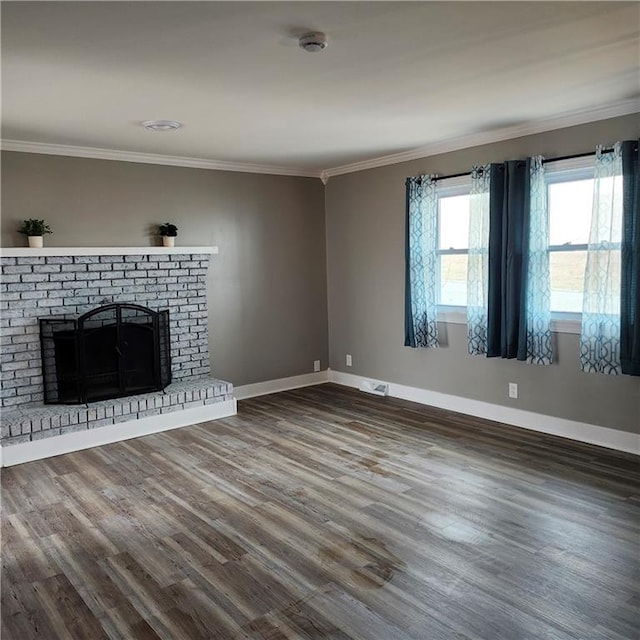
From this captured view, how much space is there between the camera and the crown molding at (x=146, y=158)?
4633 millimetres

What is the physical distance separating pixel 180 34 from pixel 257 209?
357 centimetres

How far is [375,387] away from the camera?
603 cm

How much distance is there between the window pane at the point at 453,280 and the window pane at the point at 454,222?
0.41ft

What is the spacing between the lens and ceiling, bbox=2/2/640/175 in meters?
2.34

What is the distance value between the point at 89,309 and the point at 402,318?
2.90 metres

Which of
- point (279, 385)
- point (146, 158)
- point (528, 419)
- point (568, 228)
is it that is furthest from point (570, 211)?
point (146, 158)

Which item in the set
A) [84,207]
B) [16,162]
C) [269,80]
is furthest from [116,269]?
[269,80]

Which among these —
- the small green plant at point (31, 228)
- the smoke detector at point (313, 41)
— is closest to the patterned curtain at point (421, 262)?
the smoke detector at point (313, 41)

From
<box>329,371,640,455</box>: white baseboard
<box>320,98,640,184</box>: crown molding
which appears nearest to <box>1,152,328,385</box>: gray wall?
<box>320,98,640,184</box>: crown molding

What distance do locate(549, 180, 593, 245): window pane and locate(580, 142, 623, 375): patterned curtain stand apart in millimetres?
200

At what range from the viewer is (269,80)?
3158 mm

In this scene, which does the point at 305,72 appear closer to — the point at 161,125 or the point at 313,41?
the point at 313,41

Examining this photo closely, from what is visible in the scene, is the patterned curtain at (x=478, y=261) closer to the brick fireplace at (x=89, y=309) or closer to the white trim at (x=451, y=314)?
the white trim at (x=451, y=314)

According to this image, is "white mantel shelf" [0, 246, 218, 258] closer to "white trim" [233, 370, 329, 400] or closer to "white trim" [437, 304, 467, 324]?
"white trim" [233, 370, 329, 400]
